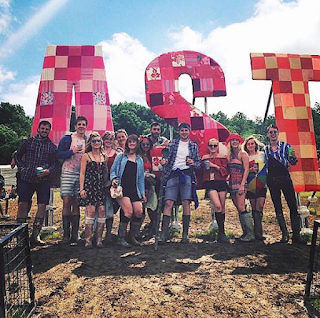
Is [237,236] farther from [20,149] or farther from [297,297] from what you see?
[20,149]

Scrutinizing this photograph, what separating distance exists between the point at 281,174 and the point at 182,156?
5.89ft

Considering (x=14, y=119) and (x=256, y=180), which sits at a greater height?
(x=14, y=119)

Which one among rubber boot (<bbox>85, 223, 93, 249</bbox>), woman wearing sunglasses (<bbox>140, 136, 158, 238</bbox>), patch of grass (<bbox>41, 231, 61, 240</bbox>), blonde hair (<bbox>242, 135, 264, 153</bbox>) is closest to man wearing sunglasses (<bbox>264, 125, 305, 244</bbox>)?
blonde hair (<bbox>242, 135, 264, 153</bbox>)

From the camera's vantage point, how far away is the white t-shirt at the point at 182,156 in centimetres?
484

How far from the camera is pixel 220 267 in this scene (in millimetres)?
3705

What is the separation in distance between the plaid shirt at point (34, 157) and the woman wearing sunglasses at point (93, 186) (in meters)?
0.70

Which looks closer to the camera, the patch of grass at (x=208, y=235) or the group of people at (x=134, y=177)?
the group of people at (x=134, y=177)

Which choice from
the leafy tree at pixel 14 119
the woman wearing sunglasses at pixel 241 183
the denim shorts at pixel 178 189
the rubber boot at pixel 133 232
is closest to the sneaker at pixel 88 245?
the rubber boot at pixel 133 232

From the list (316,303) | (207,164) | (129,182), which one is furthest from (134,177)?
(316,303)

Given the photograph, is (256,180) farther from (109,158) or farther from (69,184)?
(69,184)

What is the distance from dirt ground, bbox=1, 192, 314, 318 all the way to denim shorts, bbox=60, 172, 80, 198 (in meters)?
0.89

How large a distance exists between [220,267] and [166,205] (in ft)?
4.70

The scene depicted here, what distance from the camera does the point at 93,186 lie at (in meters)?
4.50

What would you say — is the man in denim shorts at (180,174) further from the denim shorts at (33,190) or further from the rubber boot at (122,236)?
the denim shorts at (33,190)
